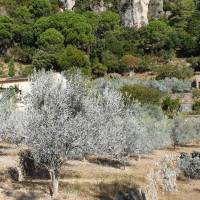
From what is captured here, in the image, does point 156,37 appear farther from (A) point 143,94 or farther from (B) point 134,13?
(A) point 143,94

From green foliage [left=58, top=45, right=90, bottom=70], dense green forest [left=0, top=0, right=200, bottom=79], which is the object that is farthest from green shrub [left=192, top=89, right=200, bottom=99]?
green foliage [left=58, top=45, right=90, bottom=70]

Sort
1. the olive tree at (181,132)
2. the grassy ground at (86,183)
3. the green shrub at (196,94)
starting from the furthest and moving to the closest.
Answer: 1. the green shrub at (196,94)
2. the olive tree at (181,132)
3. the grassy ground at (86,183)

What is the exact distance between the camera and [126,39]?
281ft

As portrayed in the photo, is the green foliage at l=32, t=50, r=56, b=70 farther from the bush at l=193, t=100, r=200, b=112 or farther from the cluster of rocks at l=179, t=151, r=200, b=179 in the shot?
the cluster of rocks at l=179, t=151, r=200, b=179

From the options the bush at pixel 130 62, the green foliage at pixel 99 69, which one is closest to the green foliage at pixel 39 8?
the green foliage at pixel 99 69

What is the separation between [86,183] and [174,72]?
165 feet

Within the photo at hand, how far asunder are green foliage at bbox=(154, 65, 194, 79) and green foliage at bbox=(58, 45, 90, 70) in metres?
10.2

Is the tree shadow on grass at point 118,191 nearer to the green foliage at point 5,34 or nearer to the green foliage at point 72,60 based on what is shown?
the green foliage at point 72,60

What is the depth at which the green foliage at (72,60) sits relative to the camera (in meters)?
70.8

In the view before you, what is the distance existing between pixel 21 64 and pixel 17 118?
54.3 meters

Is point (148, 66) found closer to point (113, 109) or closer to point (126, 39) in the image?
point (126, 39)

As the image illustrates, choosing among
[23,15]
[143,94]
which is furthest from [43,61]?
[23,15]

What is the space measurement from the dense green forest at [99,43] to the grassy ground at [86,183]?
43.2 meters

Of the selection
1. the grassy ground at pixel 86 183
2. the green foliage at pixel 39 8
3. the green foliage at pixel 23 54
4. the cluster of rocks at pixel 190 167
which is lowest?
the cluster of rocks at pixel 190 167
